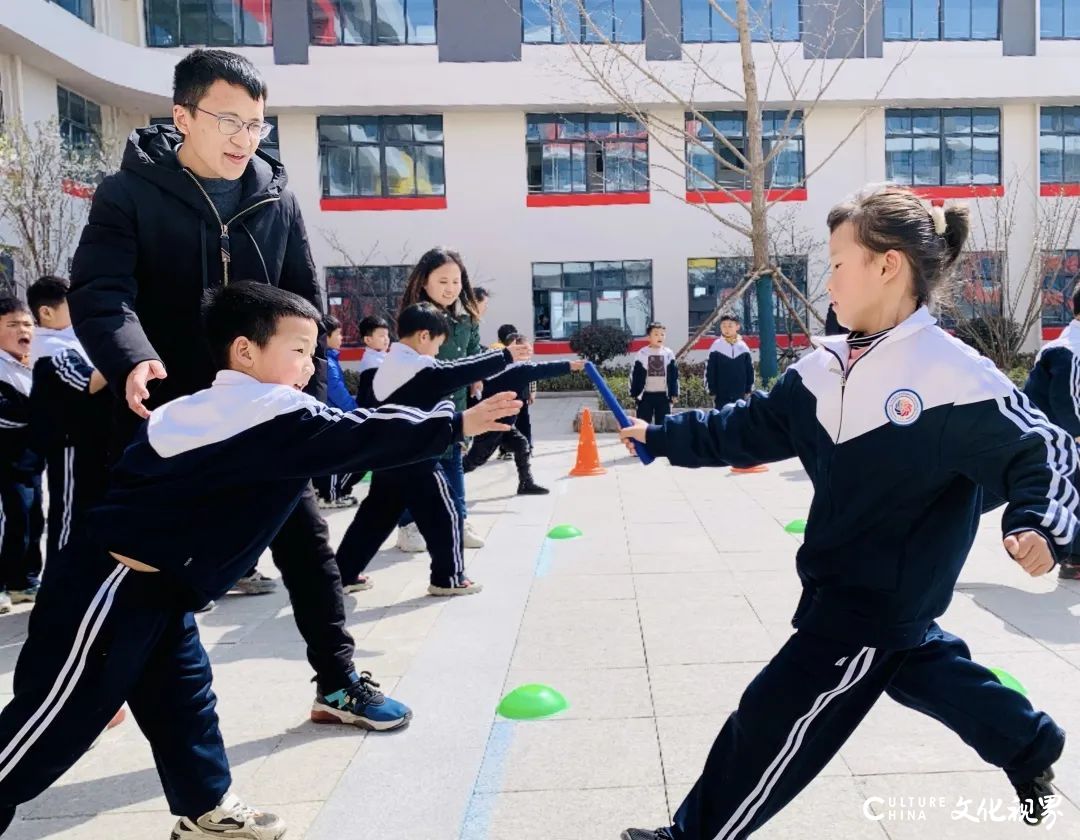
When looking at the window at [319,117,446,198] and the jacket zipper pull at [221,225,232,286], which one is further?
the window at [319,117,446,198]

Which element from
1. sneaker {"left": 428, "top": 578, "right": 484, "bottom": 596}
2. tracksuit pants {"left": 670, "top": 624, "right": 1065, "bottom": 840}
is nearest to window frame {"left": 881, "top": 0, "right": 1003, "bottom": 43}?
sneaker {"left": 428, "top": 578, "right": 484, "bottom": 596}

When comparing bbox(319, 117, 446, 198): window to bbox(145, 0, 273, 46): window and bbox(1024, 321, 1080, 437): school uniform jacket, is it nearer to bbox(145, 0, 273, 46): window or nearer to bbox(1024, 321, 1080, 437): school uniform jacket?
bbox(145, 0, 273, 46): window

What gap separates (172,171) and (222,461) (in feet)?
3.92

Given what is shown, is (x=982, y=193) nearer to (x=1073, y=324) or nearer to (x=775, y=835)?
(x=1073, y=324)

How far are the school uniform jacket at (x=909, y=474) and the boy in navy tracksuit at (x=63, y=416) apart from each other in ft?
9.24

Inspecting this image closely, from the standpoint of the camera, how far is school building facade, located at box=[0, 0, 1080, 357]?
2353 cm

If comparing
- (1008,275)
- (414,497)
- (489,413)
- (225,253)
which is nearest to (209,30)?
(1008,275)

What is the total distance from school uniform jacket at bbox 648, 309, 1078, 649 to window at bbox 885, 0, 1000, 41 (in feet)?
82.2

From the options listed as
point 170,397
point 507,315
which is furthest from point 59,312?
point 507,315

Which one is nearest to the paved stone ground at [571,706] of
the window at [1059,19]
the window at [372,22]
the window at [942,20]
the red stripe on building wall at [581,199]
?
the red stripe on building wall at [581,199]

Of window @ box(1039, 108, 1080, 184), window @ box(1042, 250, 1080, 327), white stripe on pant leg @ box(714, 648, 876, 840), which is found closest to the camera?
white stripe on pant leg @ box(714, 648, 876, 840)

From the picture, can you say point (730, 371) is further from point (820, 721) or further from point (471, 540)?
point (820, 721)

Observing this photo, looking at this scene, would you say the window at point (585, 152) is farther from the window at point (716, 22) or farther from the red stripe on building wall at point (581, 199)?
the window at point (716, 22)

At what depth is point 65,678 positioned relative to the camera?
2.21 metres
